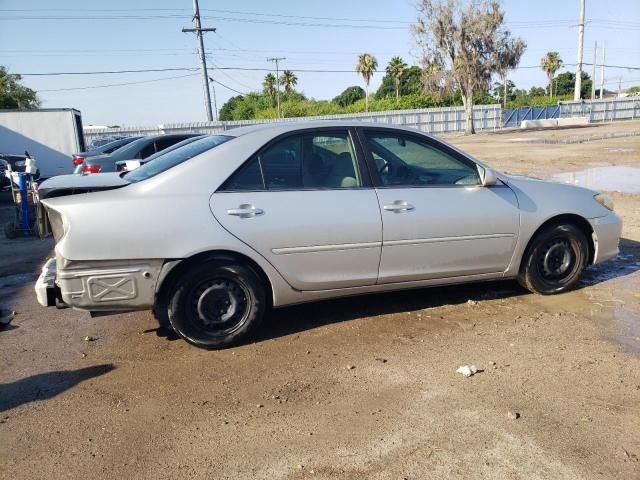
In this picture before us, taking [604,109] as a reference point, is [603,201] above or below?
below

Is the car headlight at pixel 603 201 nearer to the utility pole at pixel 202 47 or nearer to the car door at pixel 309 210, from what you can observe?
the car door at pixel 309 210

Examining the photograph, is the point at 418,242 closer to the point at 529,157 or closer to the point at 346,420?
the point at 346,420

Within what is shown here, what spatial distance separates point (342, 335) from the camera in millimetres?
4172

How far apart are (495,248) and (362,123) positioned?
1.57 m

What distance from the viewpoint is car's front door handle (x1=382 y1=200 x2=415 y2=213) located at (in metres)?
4.12

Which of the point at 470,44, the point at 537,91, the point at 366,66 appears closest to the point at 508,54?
the point at 470,44

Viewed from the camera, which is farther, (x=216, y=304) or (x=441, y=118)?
(x=441, y=118)

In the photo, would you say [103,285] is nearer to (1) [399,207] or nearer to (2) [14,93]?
(1) [399,207]

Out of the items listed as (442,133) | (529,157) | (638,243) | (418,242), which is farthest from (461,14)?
(418,242)

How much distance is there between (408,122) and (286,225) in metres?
37.9

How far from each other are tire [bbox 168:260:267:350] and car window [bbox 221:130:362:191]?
642 millimetres

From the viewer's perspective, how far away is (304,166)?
4105mm

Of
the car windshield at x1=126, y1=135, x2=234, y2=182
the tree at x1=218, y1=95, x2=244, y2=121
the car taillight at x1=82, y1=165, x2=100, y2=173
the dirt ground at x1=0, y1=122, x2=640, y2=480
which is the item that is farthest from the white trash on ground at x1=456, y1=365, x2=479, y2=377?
the tree at x1=218, y1=95, x2=244, y2=121

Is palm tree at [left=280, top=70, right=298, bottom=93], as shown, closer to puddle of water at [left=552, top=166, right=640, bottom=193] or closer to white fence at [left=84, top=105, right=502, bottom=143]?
white fence at [left=84, top=105, right=502, bottom=143]
